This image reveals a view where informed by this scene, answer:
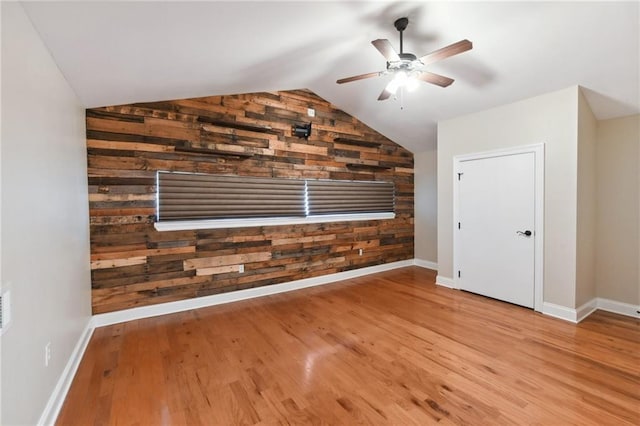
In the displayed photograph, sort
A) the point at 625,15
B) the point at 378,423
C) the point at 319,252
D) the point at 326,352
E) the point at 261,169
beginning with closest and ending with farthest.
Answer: the point at 378,423, the point at 625,15, the point at 326,352, the point at 261,169, the point at 319,252

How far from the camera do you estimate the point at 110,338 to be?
9.95 feet

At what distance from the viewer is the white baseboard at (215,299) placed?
3418 millimetres

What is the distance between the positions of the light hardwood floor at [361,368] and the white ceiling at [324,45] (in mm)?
2539

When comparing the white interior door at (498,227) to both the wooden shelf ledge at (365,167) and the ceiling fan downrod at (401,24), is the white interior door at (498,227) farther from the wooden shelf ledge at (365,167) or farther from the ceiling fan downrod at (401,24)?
the ceiling fan downrod at (401,24)

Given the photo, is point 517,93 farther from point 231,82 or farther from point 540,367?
point 231,82

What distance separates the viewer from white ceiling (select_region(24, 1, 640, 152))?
79.3 inches

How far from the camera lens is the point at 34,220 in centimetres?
176

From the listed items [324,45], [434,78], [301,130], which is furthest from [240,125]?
[434,78]

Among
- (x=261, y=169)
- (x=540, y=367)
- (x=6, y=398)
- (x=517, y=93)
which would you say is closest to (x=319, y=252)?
(x=261, y=169)

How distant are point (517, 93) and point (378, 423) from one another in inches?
154

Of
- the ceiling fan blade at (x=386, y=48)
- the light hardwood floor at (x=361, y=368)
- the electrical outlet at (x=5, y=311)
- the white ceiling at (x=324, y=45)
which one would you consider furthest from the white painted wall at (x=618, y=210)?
the electrical outlet at (x=5, y=311)

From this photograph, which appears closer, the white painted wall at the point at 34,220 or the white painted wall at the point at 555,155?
the white painted wall at the point at 34,220

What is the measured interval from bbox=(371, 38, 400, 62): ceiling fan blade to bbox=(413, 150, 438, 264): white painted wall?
366 centimetres

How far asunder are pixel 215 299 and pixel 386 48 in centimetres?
362
